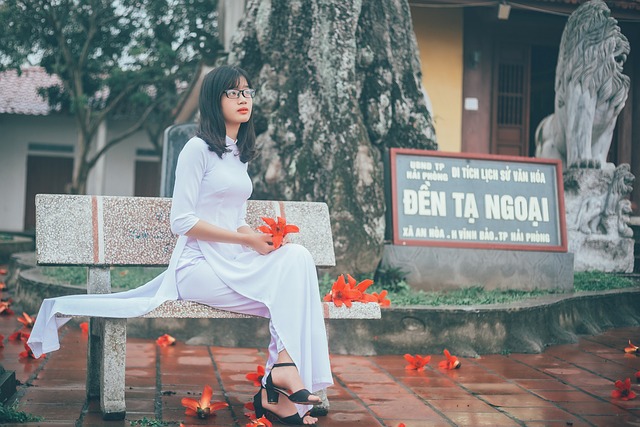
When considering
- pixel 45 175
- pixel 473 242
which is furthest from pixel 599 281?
pixel 45 175

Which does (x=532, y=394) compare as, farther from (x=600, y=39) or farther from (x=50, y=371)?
(x=600, y=39)

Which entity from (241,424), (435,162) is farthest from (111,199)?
(435,162)

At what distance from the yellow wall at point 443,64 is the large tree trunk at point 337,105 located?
537 cm

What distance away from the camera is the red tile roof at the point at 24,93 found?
23297mm

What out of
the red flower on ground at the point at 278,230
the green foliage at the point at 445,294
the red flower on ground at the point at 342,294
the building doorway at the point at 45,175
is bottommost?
the green foliage at the point at 445,294

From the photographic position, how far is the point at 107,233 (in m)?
4.18

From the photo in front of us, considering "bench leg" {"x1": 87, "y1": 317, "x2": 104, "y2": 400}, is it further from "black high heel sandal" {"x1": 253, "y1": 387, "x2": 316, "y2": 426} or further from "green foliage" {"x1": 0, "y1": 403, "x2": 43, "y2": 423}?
"black high heel sandal" {"x1": 253, "y1": 387, "x2": 316, "y2": 426}

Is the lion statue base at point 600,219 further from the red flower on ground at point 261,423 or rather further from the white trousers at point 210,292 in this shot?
the red flower on ground at point 261,423

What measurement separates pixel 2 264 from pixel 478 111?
7.26 metres

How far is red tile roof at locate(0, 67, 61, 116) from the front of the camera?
23.3m

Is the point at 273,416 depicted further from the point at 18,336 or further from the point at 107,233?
the point at 18,336

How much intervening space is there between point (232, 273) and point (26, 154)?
22408 millimetres

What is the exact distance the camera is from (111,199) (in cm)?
426

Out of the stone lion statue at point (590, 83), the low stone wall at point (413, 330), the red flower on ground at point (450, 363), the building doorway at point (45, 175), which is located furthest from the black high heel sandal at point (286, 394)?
the building doorway at point (45, 175)
